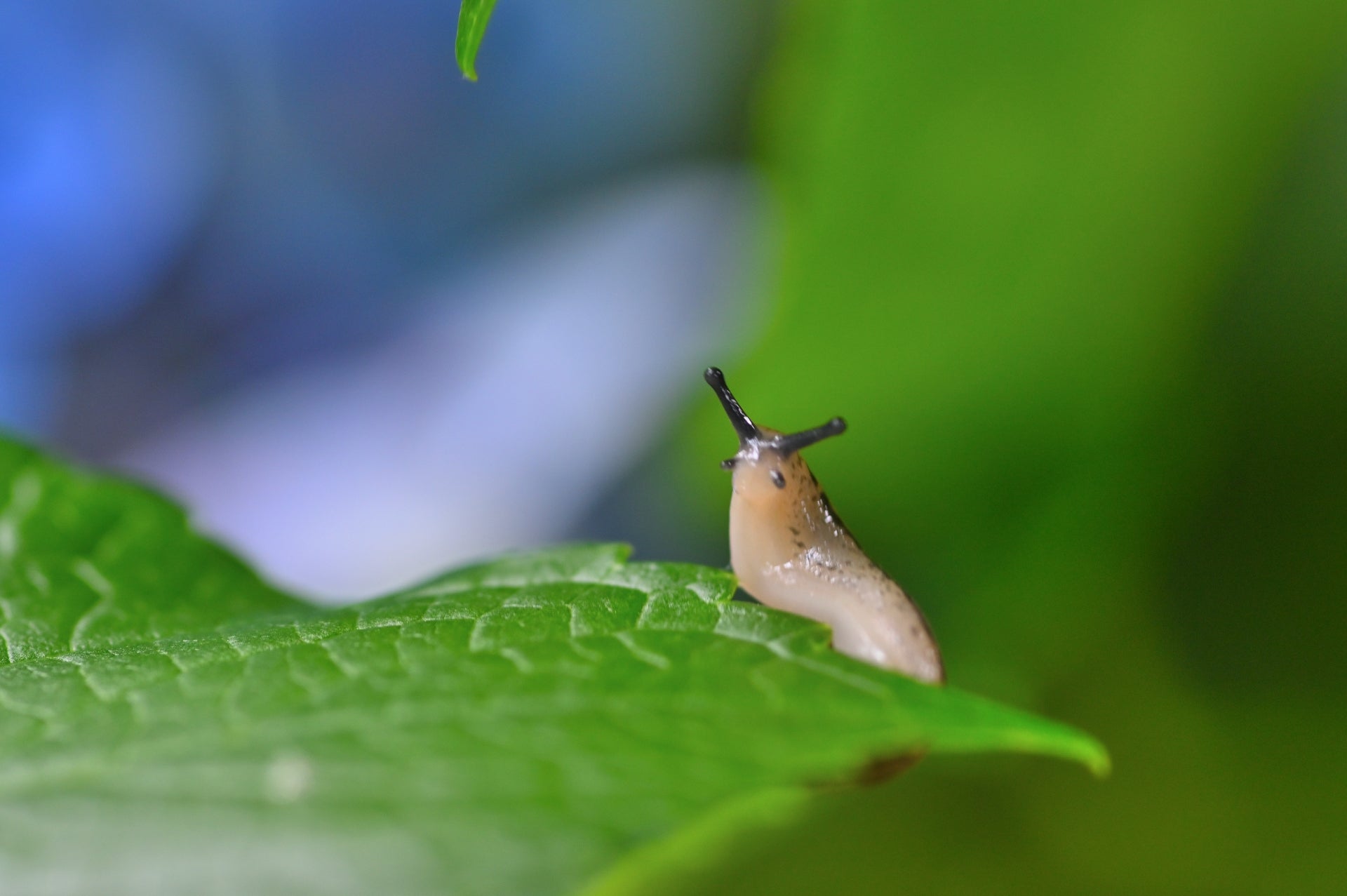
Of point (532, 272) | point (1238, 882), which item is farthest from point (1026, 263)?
point (532, 272)

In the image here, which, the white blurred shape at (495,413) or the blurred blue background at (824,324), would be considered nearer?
the blurred blue background at (824,324)

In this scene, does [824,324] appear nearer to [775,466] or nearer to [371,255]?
[775,466]

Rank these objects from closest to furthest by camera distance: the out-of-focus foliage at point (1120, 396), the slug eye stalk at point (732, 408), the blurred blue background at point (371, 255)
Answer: the slug eye stalk at point (732, 408), the out-of-focus foliage at point (1120, 396), the blurred blue background at point (371, 255)

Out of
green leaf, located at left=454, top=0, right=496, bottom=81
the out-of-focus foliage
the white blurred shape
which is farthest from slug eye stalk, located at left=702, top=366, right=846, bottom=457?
the white blurred shape

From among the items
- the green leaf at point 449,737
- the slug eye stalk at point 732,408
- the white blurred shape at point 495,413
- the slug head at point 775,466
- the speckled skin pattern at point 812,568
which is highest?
the white blurred shape at point 495,413

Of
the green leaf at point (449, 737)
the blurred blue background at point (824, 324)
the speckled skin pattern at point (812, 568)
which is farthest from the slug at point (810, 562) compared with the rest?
the blurred blue background at point (824, 324)

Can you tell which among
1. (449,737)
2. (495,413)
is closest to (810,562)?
(449,737)

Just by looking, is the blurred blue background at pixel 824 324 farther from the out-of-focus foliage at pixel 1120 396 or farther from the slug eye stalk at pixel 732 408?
the slug eye stalk at pixel 732 408
